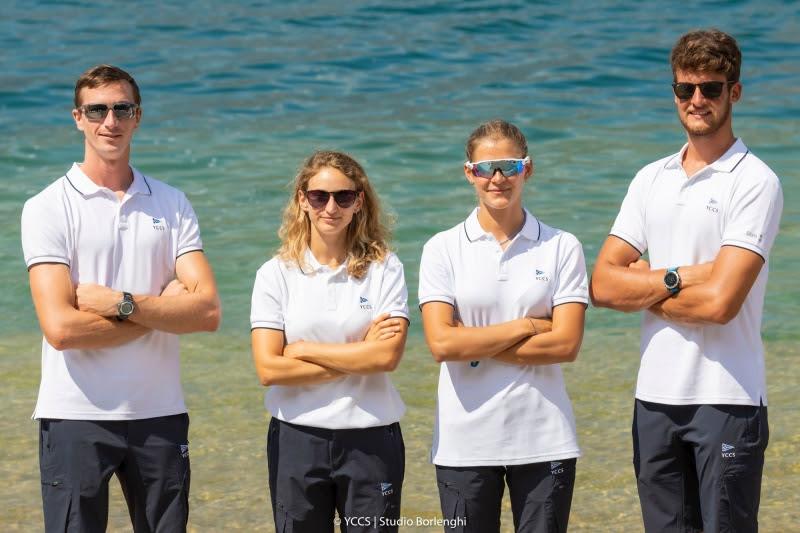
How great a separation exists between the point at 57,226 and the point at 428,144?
426 inches

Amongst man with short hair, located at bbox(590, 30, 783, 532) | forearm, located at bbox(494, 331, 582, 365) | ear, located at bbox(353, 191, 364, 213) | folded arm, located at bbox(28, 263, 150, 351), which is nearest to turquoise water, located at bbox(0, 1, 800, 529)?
man with short hair, located at bbox(590, 30, 783, 532)

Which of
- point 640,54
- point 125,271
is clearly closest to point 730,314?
point 125,271

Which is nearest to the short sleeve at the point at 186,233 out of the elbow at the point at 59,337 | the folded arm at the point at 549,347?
the elbow at the point at 59,337

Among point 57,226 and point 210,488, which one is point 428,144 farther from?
point 57,226

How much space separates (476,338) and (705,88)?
1268 millimetres

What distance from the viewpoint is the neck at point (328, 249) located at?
16.6 ft

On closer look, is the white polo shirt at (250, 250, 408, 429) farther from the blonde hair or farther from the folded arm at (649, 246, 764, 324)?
the folded arm at (649, 246, 764, 324)

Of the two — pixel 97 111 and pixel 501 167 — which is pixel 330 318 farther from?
pixel 97 111

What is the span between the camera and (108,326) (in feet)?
15.9

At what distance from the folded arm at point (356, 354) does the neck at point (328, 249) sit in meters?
0.35

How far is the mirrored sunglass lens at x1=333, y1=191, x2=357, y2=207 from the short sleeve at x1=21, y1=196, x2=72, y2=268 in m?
1.00

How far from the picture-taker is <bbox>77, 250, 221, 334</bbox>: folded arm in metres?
4.84

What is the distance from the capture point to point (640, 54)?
20.6 metres

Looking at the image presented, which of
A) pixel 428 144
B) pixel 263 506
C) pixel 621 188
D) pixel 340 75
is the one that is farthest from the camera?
pixel 340 75
